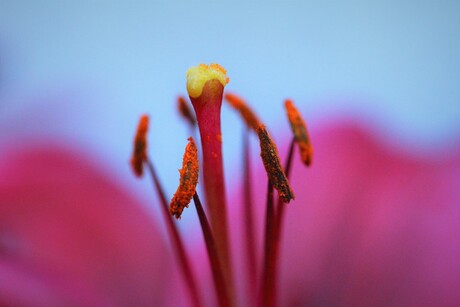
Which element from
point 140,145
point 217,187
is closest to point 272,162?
point 217,187

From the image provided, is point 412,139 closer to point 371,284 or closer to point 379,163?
point 379,163

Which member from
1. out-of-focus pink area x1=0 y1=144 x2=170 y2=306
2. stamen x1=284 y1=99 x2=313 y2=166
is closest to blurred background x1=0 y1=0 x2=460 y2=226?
out-of-focus pink area x1=0 y1=144 x2=170 y2=306

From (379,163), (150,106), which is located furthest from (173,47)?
(379,163)

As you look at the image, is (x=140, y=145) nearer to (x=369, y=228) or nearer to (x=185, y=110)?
(x=185, y=110)

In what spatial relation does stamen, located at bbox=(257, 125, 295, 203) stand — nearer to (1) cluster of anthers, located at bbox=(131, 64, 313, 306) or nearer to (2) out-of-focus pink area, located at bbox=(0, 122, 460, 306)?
(1) cluster of anthers, located at bbox=(131, 64, 313, 306)

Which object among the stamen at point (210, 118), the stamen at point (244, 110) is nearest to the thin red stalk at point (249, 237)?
the stamen at point (244, 110)
